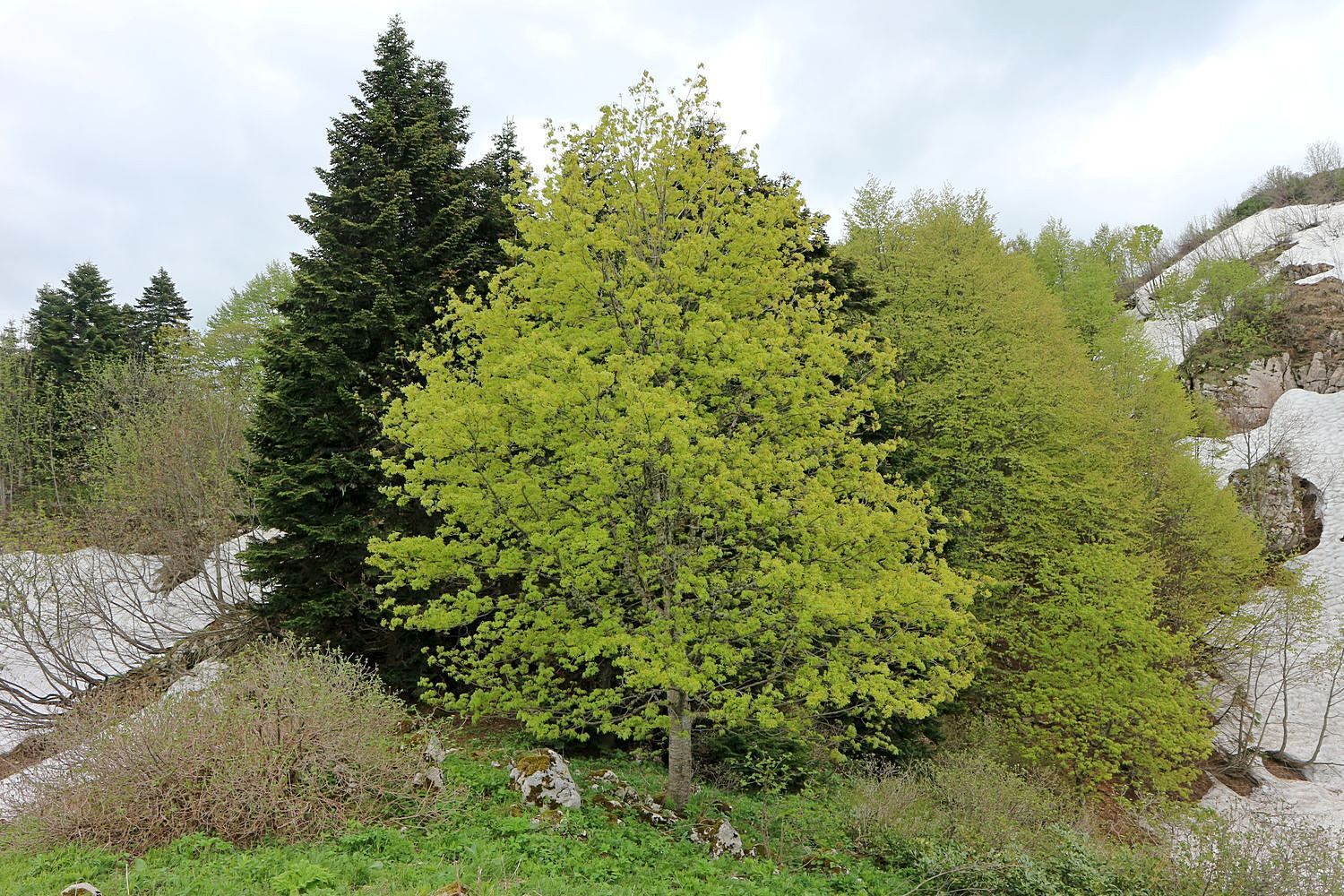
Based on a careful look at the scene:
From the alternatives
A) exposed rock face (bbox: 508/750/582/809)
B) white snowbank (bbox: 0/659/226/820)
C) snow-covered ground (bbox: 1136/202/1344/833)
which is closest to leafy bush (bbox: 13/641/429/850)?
white snowbank (bbox: 0/659/226/820)

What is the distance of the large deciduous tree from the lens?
7.84 metres

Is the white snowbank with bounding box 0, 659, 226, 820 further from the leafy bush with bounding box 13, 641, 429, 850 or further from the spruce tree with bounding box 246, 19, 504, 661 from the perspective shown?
the spruce tree with bounding box 246, 19, 504, 661

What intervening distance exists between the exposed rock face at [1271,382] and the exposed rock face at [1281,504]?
5131 mm

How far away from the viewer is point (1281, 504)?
89.4 feet

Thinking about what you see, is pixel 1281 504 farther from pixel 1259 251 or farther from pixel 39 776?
pixel 39 776

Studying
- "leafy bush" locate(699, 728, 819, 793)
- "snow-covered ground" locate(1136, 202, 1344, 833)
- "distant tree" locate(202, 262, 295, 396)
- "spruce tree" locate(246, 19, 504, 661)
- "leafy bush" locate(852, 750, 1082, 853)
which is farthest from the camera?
"distant tree" locate(202, 262, 295, 396)

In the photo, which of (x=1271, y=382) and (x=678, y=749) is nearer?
(x=678, y=749)

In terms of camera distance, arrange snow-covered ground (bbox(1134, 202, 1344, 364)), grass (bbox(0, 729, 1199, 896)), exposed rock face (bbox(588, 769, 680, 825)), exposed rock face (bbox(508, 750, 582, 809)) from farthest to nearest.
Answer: snow-covered ground (bbox(1134, 202, 1344, 364)) → exposed rock face (bbox(588, 769, 680, 825)) → exposed rock face (bbox(508, 750, 582, 809)) → grass (bbox(0, 729, 1199, 896))

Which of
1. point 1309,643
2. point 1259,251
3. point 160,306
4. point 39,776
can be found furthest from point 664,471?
point 1259,251

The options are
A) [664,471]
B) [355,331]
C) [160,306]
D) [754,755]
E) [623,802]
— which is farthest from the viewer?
[160,306]

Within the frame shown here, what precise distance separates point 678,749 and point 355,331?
9502mm

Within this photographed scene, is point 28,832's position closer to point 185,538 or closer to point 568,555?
point 568,555

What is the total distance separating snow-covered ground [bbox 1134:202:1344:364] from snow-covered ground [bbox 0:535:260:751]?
124 feet

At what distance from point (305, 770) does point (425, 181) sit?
455 inches
